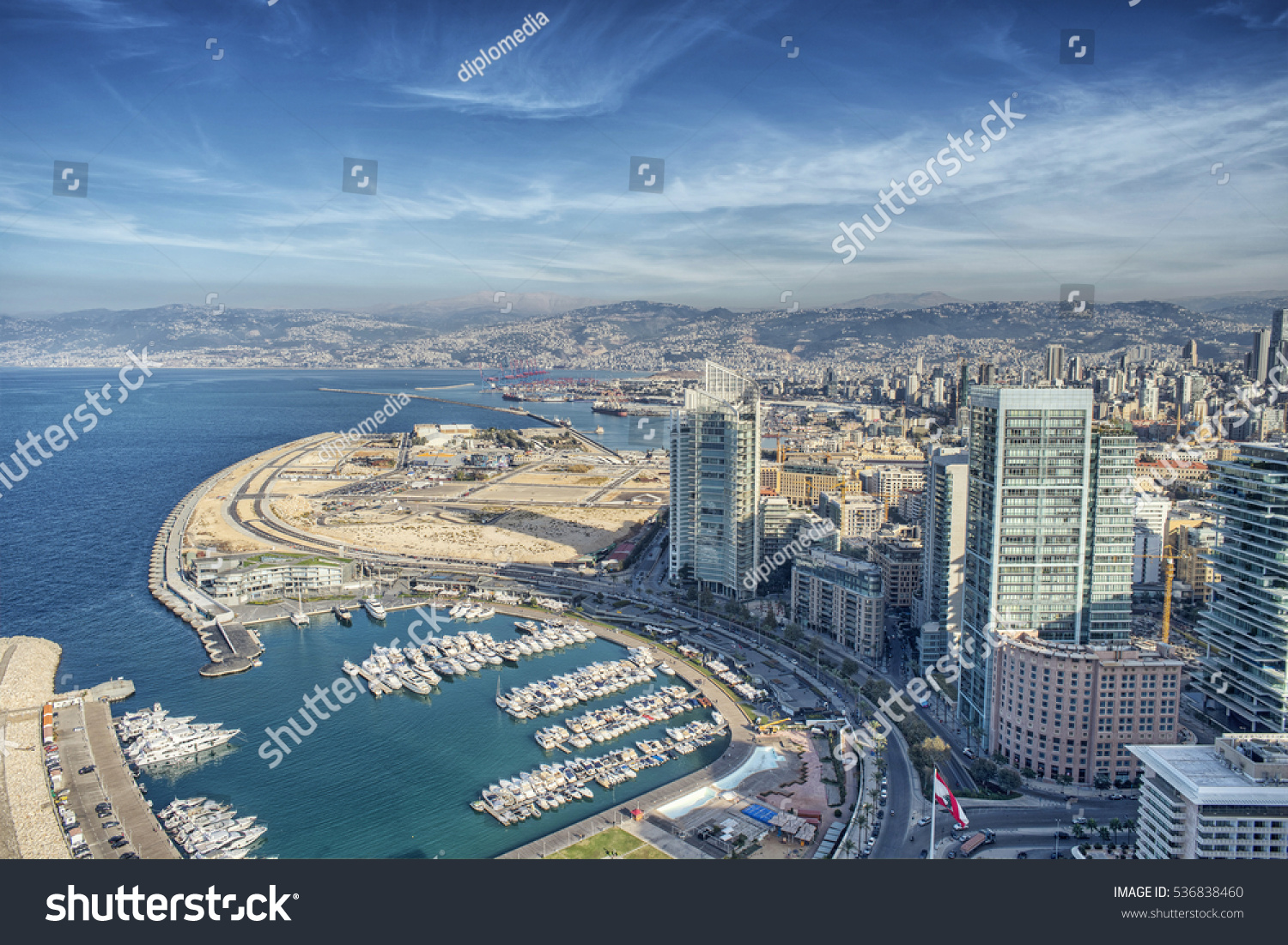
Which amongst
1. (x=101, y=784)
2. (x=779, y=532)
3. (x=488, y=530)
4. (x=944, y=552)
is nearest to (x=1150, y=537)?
(x=779, y=532)

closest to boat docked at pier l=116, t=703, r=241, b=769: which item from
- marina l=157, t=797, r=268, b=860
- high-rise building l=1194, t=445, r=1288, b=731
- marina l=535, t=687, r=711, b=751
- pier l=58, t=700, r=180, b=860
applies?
pier l=58, t=700, r=180, b=860

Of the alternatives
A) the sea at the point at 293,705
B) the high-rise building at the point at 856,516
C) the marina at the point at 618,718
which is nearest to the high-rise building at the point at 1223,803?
the sea at the point at 293,705

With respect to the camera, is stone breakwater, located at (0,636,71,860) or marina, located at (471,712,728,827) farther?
marina, located at (471,712,728,827)

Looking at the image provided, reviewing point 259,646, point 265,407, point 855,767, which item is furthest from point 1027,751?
point 265,407

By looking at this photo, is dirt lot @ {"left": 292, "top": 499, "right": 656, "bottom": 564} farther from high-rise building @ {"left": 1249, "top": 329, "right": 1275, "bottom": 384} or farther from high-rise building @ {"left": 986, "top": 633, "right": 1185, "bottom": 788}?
high-rise building @ {"left": 1249, "top": 329, "right": 1275, "bottom": 384}

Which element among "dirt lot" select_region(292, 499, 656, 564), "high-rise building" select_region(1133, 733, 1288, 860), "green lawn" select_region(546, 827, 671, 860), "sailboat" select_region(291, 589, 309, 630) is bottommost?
"green lawn" select_region(546, 827, 671, 860)

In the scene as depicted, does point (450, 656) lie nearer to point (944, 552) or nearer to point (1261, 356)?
point (944, 552)
